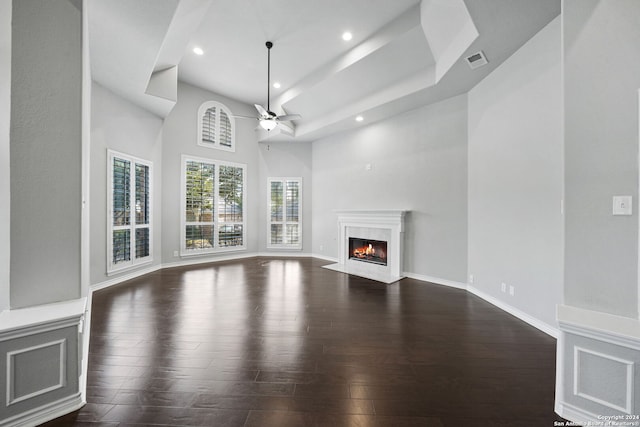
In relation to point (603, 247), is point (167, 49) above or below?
above

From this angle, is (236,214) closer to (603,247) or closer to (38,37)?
(38,37)

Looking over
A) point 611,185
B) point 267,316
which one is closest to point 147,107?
point 267,316

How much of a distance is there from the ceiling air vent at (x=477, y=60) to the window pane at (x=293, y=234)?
5305 millimetres

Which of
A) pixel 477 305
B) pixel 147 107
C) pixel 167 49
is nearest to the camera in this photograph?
pixel 477 305

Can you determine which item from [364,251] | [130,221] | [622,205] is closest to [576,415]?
[622,205]

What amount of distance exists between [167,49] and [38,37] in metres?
2.89

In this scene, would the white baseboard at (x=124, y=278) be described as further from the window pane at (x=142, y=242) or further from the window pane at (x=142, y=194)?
the window pane at (x=142, y=194)

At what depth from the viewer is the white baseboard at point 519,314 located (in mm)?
2729

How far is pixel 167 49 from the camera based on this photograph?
407 centimetres

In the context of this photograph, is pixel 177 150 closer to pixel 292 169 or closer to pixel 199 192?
pixel 199 192

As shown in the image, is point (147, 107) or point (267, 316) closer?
point (267, 316)

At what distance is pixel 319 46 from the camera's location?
435 cm

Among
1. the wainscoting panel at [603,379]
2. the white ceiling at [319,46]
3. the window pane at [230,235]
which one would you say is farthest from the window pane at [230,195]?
the wainscoting panel at [603,379]

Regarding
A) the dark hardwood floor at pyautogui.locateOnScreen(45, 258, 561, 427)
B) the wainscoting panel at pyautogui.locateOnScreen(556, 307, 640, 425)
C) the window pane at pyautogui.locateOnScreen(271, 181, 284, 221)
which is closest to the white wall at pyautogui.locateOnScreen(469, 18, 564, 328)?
the dark hardwood floor at pyautogui.locateOnScreen(45, 258, 561, 427)
